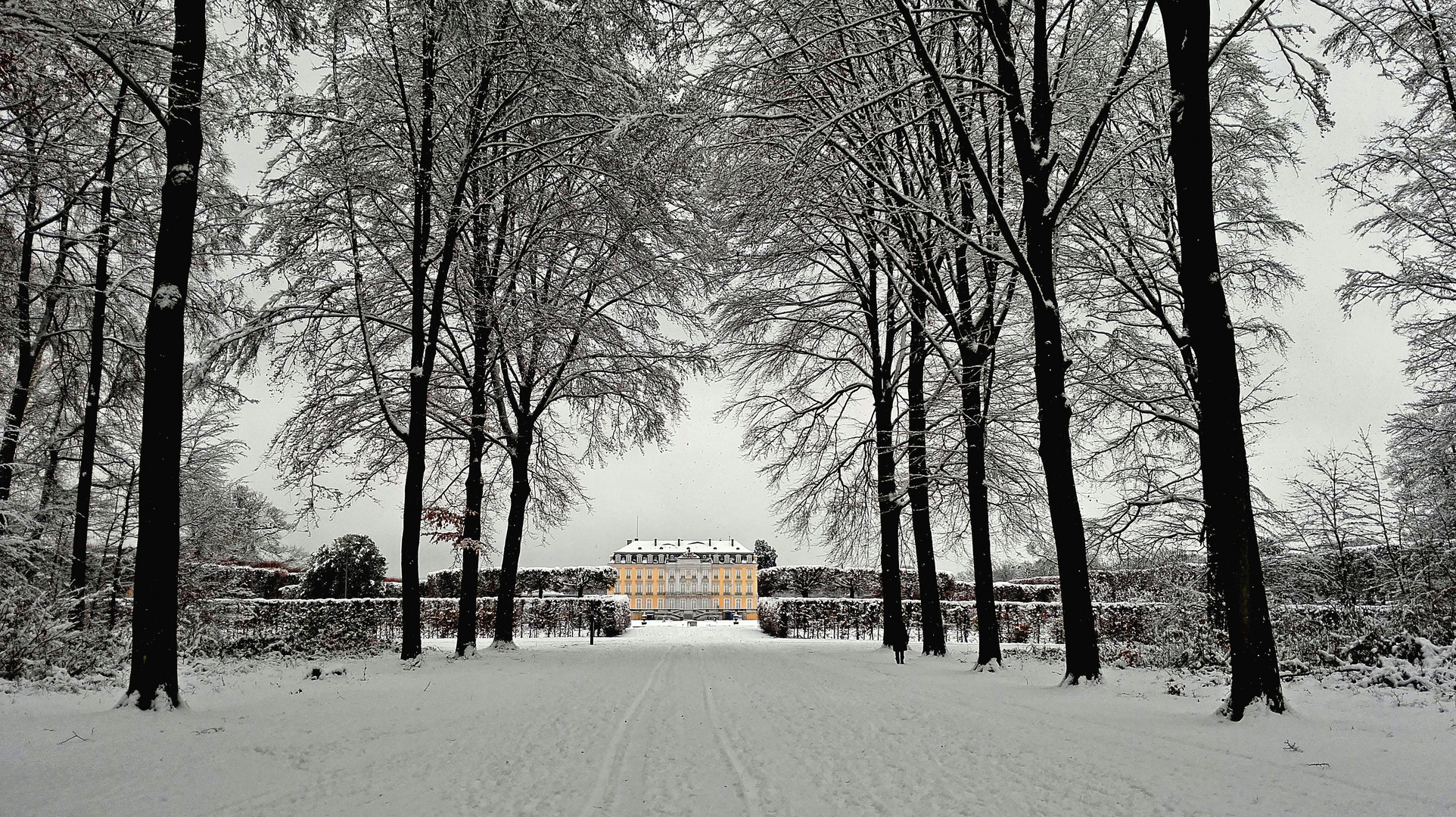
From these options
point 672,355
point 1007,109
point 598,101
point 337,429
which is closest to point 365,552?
point 337,429

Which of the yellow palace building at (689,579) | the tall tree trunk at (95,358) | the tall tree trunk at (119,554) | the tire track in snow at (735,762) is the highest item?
the tall tree trunk at (95,358)

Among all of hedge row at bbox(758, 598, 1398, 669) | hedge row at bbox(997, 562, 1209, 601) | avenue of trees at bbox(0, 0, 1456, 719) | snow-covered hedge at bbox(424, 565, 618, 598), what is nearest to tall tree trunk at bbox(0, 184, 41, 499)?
avenue of trees at bbox(0, 0, 1456, 719)

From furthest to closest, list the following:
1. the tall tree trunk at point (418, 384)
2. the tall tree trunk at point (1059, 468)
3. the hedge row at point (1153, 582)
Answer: the hedge row at point (1153, 582)
the tall tree trunk at point (418, 384)
the tall tree trunk at point (1059, 468)

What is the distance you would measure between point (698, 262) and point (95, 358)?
11.3m

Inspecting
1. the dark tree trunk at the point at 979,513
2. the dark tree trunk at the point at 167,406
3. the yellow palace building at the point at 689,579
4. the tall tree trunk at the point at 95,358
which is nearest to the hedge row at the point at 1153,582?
the dark tree trunk at the point at 979,513

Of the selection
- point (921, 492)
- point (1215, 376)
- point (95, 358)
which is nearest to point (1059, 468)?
point (1215, 376)

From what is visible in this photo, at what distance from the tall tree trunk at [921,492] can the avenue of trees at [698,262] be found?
0.08m

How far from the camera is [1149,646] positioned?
13.3m

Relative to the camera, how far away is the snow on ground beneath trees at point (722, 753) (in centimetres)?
427

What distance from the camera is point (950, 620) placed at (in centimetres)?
2916

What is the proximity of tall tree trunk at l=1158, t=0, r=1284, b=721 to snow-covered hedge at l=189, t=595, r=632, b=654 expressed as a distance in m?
14.0

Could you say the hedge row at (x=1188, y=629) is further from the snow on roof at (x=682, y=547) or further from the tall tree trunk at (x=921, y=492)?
the snow on roof at (x=682, y=547)

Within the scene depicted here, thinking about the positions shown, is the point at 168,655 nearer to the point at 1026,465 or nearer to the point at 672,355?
the point at 672,355

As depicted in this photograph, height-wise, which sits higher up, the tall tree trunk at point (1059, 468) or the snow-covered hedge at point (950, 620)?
the tall tree trunk at point (1059, 468)
